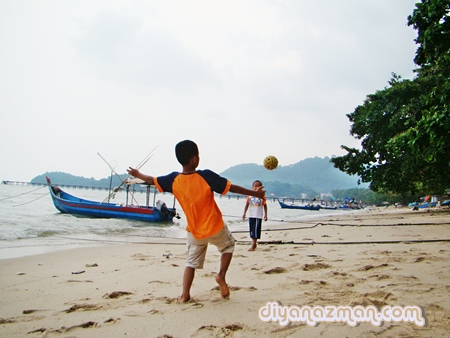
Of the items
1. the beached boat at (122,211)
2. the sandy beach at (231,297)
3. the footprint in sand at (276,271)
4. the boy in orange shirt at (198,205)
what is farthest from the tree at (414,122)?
the beached boat at (122,211)

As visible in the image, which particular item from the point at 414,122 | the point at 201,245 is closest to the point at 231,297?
the point at 201,245

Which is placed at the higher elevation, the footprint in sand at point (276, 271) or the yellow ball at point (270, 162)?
the yellow ball at point (270, 162)

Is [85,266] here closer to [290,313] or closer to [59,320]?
[59,320]

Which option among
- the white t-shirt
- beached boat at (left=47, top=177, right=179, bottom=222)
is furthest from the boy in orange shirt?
beached boat at (left=47, top=177, right=179, bottom=222)

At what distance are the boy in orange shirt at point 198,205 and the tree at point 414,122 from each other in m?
7.08

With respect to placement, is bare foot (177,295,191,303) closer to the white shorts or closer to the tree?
the white shorts

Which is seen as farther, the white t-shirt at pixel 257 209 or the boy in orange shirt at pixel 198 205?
the white t-shirt at pixel 257 209

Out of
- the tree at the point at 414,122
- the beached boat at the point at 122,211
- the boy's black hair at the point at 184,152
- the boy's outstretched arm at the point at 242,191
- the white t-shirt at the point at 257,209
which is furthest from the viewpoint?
the beached boat at the point at 122,211

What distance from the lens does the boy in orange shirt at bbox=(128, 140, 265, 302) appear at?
10.6ft

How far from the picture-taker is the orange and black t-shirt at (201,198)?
10.7 feet

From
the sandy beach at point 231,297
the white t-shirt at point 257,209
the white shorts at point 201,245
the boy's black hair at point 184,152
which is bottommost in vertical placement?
the sandy beach at point 231,297

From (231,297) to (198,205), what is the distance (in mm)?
997

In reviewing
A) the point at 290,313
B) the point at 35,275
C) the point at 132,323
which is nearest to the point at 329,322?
the point at 290,313

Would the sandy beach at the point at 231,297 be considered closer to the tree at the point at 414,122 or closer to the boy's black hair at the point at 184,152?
the boy's black hair at the point at 184,152
